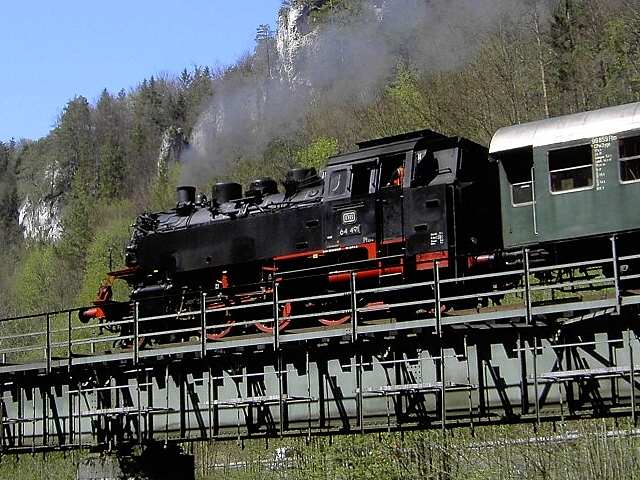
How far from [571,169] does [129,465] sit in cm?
1153


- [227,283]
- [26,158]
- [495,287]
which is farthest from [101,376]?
[26,158]

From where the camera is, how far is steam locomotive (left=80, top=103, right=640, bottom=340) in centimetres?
2073

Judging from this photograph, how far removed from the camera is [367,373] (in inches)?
794

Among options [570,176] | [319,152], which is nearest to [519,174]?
[570,176]

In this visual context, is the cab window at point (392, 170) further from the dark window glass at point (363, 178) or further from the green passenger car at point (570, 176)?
the green passenger car at point (570, 176)

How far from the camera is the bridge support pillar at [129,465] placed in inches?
920

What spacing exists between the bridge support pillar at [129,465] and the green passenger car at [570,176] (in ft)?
30.6

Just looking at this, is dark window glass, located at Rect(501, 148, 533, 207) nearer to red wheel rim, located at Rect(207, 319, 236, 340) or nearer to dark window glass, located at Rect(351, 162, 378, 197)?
dark window glass, located at Rect(351, 162, 378, 197)

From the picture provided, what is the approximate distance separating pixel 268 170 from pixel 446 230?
173ft

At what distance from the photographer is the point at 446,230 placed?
2266 centimetres

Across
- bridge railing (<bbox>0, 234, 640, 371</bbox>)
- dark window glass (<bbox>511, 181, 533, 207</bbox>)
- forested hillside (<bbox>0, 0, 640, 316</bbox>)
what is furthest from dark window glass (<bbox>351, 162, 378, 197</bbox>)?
forested hillside (<bbox>0, 0, 640, 316</bbox>)

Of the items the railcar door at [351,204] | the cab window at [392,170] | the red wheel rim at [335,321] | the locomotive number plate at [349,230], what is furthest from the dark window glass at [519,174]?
the red wheel rim at [335,321]

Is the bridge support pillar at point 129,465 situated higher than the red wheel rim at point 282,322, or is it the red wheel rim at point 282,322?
the red wheel rim at point 282,322

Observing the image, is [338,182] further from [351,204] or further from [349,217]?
[349,217]
